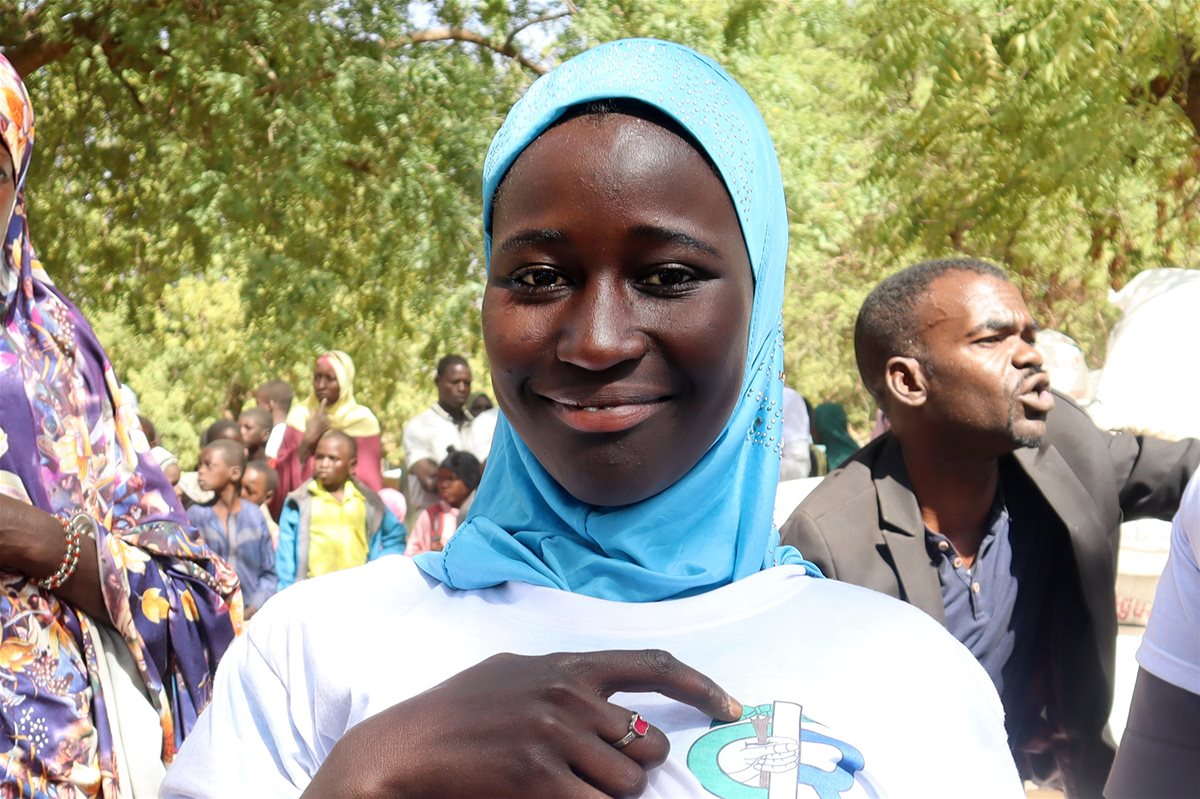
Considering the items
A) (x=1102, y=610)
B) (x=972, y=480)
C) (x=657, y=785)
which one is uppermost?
(x=657, y=785)

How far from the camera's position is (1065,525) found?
353cm

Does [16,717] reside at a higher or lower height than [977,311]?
lower

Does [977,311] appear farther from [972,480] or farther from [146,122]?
[146,122]

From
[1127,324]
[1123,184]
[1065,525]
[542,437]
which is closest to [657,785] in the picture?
[542,437]

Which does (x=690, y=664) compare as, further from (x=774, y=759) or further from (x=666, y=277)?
(x=666, y=277)

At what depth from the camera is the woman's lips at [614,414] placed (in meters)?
1.42

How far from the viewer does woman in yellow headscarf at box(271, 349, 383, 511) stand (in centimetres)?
905

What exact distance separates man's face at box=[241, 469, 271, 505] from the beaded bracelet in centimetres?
696

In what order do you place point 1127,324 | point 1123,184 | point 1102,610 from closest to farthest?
point 1102,610, point 1127,324, point 1123,184

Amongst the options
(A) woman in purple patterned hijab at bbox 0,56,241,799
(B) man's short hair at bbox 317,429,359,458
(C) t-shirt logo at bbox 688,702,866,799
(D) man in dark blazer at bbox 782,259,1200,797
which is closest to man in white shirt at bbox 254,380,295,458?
(B) man's short hair at bbox 317,429,359,458

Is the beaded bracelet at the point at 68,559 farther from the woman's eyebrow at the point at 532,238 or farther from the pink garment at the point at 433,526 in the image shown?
the pink garment at the point at 433,526

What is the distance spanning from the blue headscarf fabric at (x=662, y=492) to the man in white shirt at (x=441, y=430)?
7724mm

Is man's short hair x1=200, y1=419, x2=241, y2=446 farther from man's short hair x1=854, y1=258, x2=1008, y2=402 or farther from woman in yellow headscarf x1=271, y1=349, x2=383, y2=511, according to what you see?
man's short hair x1=854, y1=258, x2=1008, y2=402

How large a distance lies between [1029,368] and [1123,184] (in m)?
8.09
